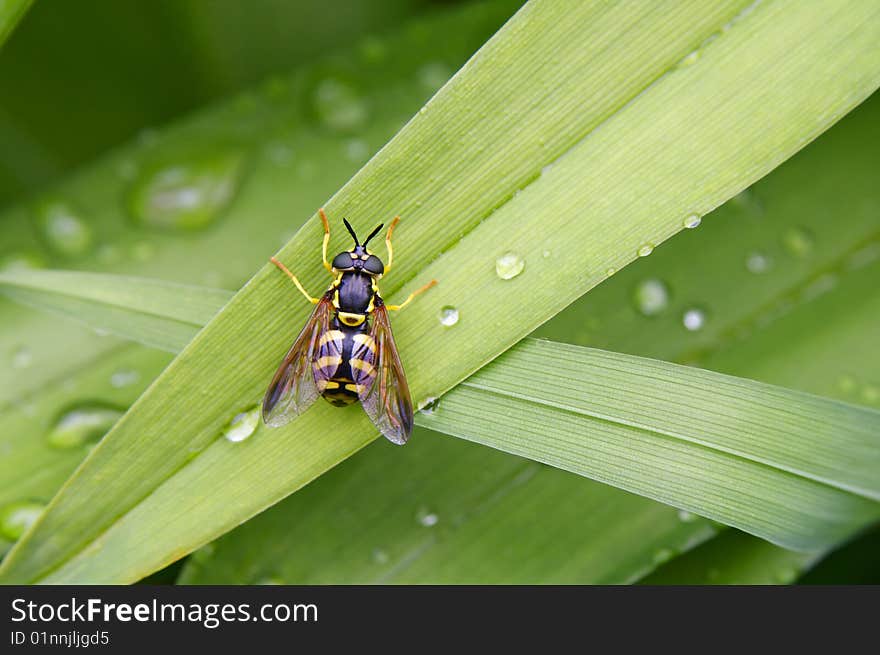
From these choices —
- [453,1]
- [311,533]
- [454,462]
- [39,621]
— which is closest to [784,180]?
[454,462]

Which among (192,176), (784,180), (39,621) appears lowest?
(39,621)

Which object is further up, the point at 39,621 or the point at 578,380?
the point at 578,380

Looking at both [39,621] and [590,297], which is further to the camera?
[590,297]

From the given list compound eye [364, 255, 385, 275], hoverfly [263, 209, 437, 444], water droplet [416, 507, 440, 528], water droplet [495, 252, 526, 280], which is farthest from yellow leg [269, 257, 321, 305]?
water droplet [416, 507, 440, 528]

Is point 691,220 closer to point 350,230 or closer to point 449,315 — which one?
point 449,315

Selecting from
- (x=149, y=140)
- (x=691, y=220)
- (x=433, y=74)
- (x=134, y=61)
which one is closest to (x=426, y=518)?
(x=691, y=220)

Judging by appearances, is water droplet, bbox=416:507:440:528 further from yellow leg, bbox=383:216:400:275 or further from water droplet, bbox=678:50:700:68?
water droplet, bbox=678:50:700:68

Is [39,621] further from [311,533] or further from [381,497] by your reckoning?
[381,497]
